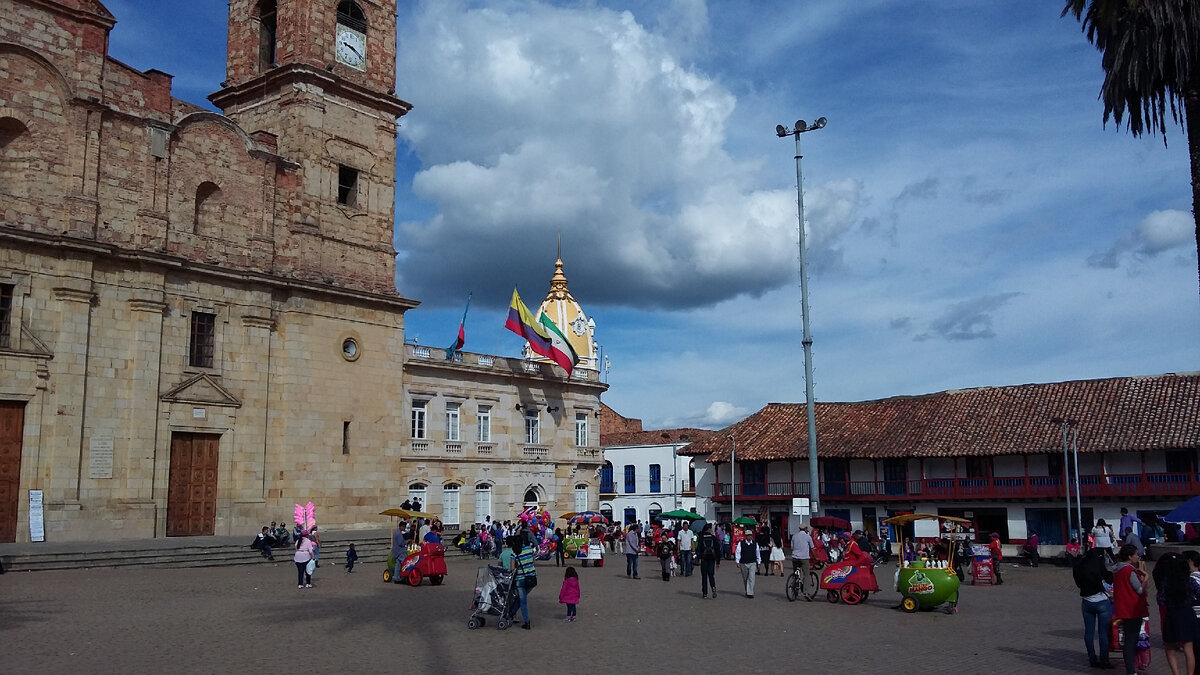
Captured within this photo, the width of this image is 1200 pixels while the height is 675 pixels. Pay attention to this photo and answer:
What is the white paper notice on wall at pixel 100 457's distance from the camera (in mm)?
26922

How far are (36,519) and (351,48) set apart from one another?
62.2ft

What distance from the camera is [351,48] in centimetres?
3569

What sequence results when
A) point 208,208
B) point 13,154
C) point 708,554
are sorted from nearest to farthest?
point 708,554 < point 13,154 < point 208,208

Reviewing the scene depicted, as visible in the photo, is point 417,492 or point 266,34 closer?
point 266,34

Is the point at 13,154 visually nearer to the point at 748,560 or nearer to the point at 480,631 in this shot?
the point at 480,631

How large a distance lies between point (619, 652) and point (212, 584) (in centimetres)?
1172

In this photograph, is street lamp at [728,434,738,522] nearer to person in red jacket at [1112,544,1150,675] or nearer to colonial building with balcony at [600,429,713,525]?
colonial building with balcony at [600,429,713,525]

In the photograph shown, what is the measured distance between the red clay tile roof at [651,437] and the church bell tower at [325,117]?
94.9 feet

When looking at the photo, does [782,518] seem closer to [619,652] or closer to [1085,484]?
[1085,484]

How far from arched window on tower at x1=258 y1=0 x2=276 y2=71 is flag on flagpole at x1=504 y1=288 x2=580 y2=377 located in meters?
Answer: 13.3

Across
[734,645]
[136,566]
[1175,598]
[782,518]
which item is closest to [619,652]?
[734,645]

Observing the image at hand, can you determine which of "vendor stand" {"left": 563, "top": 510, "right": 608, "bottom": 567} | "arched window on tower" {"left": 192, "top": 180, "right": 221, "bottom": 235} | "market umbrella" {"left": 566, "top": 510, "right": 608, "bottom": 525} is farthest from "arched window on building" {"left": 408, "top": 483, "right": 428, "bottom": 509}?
"arched window on tower" {"left": 192, "top": 180, "right": 221, "bottom": 235}

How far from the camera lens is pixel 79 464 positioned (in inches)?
1048

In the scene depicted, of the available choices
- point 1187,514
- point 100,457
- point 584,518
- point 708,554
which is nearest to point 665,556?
point 708,554
